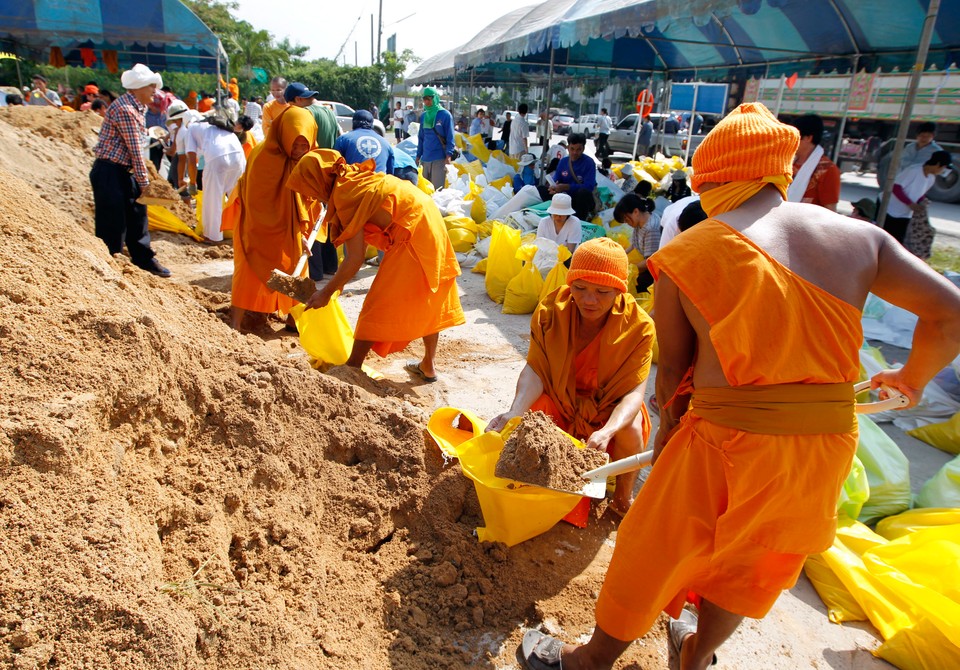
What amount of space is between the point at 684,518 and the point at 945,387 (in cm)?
314

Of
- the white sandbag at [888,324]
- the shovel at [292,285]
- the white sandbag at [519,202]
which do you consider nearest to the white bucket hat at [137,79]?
the shovel at [292,285]

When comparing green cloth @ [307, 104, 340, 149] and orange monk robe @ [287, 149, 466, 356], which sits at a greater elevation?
green cloth @ [307, 104, 340, 149]

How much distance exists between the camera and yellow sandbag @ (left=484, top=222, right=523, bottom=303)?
5.85 meters

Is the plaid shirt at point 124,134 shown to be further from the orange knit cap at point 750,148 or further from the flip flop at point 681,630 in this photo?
the flip flop at point 681,630

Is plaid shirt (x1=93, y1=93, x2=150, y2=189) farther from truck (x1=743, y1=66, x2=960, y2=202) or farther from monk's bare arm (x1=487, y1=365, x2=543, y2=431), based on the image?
truck (x1=743, y1=66, x2=960, y2=202)

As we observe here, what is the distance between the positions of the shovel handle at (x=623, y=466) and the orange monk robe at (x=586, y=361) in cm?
49

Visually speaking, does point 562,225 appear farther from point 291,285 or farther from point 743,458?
point 743,458

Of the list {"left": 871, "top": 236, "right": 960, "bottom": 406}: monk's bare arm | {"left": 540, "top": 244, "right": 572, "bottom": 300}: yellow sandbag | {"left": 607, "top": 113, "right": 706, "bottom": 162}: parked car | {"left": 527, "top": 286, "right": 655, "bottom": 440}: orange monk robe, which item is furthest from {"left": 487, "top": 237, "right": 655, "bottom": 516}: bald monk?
{"left": 607, "top": 113, "right": 706, "bottom": 162}: parked car

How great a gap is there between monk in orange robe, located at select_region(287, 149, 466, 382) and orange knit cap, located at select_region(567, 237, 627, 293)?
127 cm

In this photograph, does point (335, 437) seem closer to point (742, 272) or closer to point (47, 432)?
point (47, 432)

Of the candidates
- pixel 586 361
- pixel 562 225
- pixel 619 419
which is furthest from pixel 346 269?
pixel 562 225

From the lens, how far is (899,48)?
818 centimetres

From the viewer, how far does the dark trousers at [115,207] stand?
492cm

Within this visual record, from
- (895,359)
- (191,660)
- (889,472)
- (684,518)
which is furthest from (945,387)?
(191,660)
